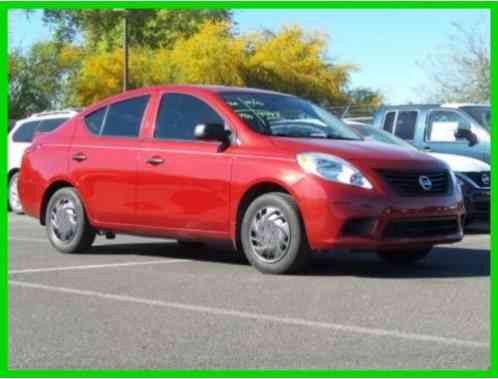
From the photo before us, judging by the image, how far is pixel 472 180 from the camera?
1482 centimetres

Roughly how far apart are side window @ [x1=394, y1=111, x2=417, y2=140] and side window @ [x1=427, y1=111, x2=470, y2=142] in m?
0.30

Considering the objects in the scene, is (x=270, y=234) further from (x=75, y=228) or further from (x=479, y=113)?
(x=479, y=113)

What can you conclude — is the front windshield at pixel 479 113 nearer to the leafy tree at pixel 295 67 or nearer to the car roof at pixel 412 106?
the car roof at pixel 412 106

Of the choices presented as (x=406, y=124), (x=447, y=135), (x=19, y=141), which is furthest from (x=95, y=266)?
(x=19, y=141)

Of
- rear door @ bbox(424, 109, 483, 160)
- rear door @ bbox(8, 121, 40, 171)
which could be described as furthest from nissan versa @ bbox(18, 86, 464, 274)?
rear door @ bbox(8, 121, 40, 171)

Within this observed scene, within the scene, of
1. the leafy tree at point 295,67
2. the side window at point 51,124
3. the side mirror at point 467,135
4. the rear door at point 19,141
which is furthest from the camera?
the leafy tree at point 295,67

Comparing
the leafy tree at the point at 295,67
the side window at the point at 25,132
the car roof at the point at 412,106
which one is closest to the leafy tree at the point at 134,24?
the leafy tree at the point at 295,67

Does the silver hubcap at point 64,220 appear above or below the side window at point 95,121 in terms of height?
below

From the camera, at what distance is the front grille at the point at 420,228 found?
929 centimetres

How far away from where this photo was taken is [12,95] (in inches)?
2522

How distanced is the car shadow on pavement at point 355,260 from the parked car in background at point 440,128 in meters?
3.87

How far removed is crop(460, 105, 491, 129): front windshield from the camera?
15.7 metres

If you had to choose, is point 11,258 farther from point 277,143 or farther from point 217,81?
point 217,81

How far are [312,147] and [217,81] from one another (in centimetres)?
4888
